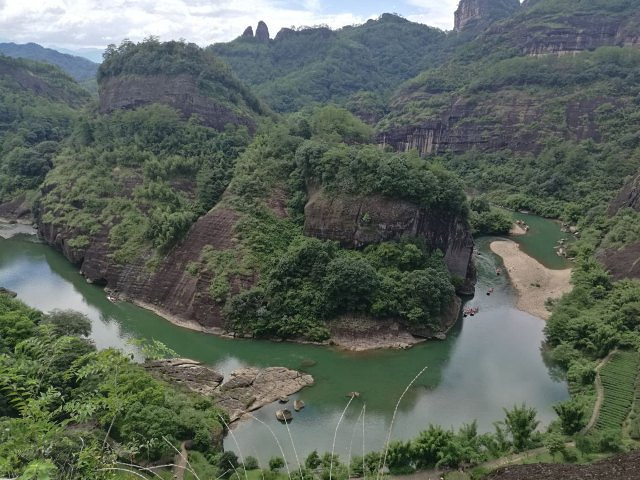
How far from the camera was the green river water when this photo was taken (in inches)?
1024

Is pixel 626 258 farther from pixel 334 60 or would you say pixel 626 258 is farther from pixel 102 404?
pixel 334 60

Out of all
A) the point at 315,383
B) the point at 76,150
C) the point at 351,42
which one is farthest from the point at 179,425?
the point at 351,42

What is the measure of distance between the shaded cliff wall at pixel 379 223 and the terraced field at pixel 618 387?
14784mm

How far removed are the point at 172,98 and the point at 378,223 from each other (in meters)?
36.6

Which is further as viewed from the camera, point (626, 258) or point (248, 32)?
point (248, 32)

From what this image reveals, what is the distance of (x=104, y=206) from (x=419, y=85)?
82.9m

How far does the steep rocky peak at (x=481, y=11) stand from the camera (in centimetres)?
15300

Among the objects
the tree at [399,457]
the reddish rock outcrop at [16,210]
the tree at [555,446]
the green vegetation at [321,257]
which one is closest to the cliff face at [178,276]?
the green vegetation at [321,257]

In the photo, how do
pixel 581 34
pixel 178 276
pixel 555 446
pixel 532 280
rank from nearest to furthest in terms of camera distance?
pixel 555 446 < pixel 178 276 < pixel 532 280 < pixel 581 34

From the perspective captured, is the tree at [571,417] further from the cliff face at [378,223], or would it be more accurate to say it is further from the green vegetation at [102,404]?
the cliff face at [378,223]

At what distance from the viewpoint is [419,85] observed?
11456 centimetres

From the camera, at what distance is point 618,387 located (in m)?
26.1

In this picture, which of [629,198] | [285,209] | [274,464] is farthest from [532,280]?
[274,464]

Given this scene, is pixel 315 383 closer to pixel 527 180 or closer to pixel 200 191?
pixel 200 191
